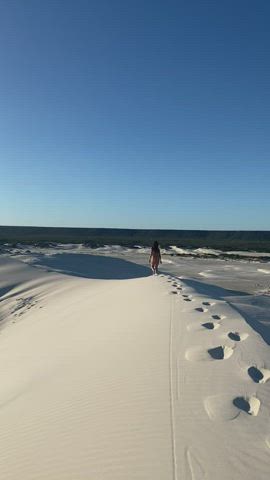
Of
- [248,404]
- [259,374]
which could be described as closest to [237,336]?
[259,374]

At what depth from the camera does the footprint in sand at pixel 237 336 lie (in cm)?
549

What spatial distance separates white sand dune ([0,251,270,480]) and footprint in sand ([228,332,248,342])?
4 cm

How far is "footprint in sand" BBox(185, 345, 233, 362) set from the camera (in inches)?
187

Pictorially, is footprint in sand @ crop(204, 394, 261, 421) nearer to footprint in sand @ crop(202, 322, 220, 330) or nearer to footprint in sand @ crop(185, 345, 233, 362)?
footprint in sand @ crop(185, 345, 233, 362)

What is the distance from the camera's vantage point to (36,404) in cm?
422

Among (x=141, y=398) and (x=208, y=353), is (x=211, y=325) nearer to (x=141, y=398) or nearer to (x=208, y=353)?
(x=208, y=353)

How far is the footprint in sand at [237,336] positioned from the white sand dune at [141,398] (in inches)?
1.5

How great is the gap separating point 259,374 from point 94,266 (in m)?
21.1

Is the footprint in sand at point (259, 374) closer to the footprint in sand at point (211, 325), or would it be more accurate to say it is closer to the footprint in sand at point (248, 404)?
the footprint in sand at point (248, 404)

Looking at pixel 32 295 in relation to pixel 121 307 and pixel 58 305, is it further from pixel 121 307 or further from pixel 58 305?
pixel 121 307

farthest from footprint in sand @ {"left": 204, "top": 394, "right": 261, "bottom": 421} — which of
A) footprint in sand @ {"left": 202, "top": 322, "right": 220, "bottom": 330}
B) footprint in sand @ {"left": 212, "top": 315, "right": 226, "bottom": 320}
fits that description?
footprint in sand @ {"left": 212, "top": 315, "right": 226, "bottom": 320}

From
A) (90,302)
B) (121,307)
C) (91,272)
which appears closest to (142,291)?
(90,302)

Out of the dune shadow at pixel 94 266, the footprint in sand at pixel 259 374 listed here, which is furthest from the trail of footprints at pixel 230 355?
the dune shadow at pixel 94 266

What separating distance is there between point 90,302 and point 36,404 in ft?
22.5
